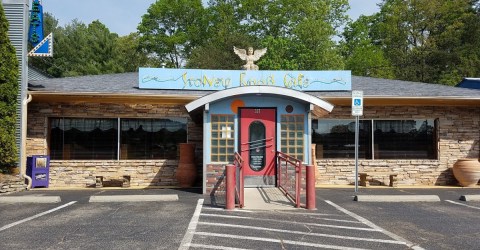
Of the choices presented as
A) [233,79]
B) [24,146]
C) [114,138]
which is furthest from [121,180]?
[233,79]

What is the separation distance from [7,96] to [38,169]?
2.42 metres

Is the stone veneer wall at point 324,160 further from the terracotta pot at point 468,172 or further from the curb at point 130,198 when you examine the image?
the curb at point 130,198

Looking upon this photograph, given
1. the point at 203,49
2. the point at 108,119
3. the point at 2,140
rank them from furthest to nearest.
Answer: the point at 203,49 → the point at 108,119 → the point at 2,140

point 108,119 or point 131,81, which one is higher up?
point 131,81

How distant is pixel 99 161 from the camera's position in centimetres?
1353

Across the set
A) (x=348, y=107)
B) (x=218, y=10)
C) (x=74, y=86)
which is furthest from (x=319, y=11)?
(x=74, y=86)

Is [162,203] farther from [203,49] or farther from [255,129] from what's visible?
[203,49]

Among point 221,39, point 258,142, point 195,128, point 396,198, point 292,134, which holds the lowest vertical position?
point 396,198

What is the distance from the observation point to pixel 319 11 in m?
43.7

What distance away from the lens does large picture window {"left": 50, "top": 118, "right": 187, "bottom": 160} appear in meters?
13.7

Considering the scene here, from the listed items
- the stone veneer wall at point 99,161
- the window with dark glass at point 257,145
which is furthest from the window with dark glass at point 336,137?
the stone veneer wall at point 99,161

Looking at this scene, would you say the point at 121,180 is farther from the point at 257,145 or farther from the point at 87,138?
the point at 257,145

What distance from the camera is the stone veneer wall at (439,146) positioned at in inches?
554

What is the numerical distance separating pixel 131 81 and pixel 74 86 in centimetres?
246
